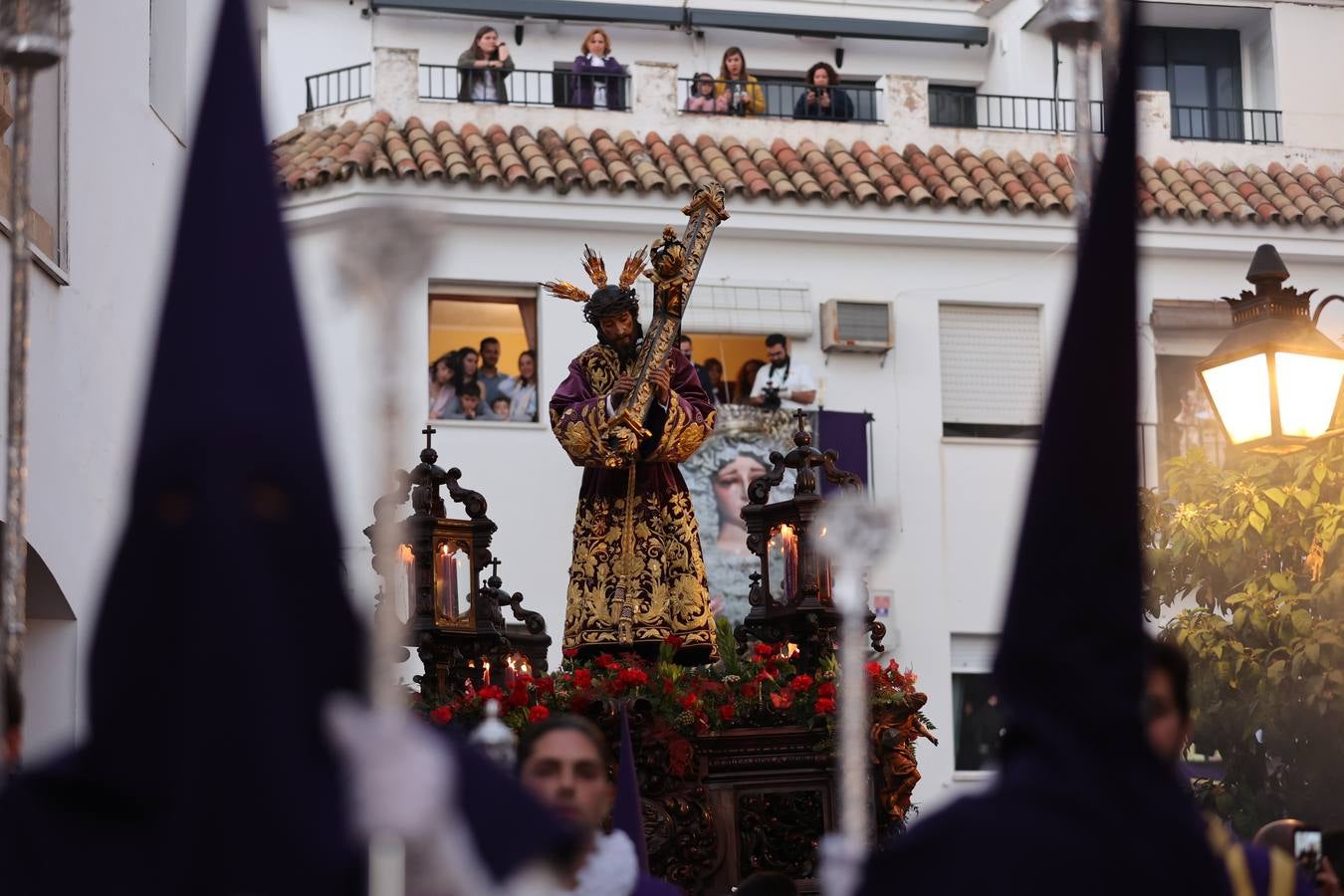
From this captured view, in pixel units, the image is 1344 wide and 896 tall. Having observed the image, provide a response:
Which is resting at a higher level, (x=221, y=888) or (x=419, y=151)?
(x=419, y=151)

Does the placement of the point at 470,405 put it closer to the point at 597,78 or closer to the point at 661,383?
the point at 597,78

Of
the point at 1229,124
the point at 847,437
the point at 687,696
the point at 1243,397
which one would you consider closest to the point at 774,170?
the point at 847,437

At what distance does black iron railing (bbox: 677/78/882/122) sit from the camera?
23906mm

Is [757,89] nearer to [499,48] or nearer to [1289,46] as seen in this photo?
[499,48]

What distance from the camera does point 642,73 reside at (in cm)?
2311

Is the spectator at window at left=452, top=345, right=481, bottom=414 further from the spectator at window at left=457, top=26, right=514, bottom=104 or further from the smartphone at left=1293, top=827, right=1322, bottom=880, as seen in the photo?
the smartphone at left=1293, top=827, right=1322, bottom=880

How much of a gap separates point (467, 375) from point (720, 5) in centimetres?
699

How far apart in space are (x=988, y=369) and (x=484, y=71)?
6.03 m

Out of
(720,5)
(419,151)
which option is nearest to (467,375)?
(419,151)

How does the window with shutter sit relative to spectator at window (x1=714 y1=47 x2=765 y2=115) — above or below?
below

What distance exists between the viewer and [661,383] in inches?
396

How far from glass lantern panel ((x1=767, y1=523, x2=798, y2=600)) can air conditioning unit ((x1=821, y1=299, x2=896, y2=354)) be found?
36.9 ft

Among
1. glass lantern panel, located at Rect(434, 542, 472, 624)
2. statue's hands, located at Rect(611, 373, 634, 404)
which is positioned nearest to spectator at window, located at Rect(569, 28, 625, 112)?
glass lantern panel, located at Rect(434, 542, 472, 624)

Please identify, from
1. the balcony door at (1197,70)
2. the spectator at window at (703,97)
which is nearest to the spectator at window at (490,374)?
the spectator at window at (703,97)
